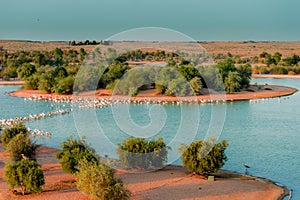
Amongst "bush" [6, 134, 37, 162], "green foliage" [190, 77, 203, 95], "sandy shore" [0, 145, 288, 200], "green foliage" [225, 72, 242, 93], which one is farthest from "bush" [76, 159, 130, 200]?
"green foliage" [225, 72, 242, 93]

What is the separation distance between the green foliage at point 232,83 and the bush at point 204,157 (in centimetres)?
3250

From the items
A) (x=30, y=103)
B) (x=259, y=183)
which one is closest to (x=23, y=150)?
(x=259, y=183)

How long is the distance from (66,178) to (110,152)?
231 inches

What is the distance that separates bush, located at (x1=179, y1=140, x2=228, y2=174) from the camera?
20.6 m

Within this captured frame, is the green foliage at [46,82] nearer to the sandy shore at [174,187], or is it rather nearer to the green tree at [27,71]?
the green tree at [27,71]

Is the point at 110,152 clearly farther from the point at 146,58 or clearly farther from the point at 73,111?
the point at 146,58

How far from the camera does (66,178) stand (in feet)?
68.0

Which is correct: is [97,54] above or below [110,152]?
above

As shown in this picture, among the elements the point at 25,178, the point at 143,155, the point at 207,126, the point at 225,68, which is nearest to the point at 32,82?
the point at 225,68

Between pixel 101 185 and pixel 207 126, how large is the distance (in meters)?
18.4

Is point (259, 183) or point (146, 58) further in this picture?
point (146, 58)

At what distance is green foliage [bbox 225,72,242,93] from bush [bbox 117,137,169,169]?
31.8 metres

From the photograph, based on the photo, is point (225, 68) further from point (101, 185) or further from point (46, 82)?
point (101, 185)

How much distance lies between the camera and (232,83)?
53.3 meters
